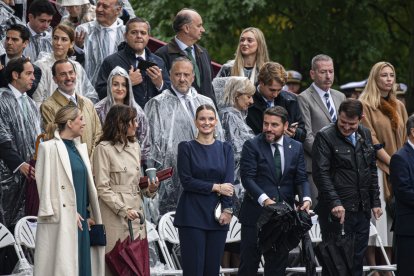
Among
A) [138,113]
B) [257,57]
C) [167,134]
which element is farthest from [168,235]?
[257,57]

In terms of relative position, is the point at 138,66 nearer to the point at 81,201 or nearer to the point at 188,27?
the point at 188,27

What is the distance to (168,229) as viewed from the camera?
15805 millimetres

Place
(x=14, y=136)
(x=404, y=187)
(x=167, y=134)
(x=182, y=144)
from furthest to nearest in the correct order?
(x=167, y=134) → (x=14, y=136) → (x=404, y=187) → (x=182, y=144)

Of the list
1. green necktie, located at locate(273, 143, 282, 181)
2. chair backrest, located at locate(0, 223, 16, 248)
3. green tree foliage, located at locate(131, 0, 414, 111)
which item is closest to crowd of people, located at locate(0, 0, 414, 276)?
green necktie, located at locate(273, 143, 282, 181)

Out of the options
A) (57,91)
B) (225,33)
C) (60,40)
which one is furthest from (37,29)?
(225,33)

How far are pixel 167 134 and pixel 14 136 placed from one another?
5.65ft

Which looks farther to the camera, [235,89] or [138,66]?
[235,89]

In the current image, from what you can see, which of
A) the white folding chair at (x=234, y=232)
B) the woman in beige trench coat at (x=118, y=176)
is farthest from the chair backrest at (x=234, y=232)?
the woman in beige trench coat at (x=118, y=176)

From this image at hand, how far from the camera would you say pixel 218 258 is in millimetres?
14656

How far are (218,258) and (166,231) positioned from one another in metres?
1.25

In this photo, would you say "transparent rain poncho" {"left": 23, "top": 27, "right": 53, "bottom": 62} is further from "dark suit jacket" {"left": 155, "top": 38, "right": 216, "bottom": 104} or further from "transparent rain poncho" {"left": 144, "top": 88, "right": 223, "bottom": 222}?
"transparent rain poncho" {"left": 144, "top": 88, "right": 223, "bottom": 222}

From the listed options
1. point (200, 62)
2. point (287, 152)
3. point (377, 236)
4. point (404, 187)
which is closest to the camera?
point (287, 152)

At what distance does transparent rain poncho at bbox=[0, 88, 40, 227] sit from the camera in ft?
50.4

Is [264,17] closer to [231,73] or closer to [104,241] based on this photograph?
[231,73]
